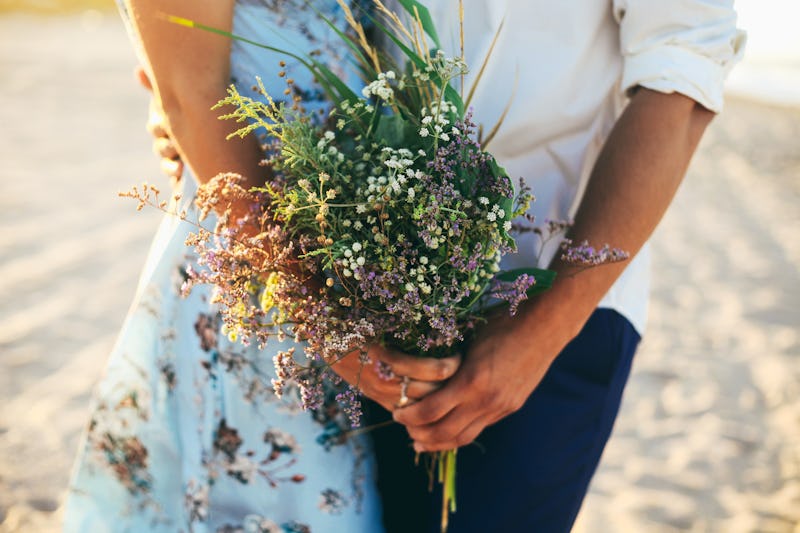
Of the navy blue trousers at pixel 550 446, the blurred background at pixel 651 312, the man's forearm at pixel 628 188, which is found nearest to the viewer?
the man's forearm at pixel 628 188

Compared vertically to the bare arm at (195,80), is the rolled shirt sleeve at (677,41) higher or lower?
higher

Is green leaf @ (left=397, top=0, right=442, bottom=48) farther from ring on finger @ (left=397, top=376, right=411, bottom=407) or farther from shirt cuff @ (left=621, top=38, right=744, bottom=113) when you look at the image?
ring on finger @ (left=397, top=376, right=411, bottom=407)

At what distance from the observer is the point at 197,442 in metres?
1.87

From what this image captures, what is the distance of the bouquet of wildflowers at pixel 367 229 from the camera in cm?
120

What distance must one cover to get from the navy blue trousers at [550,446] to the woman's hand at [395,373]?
31 cm

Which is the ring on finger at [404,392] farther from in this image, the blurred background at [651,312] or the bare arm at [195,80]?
the blurred background at [651,312]

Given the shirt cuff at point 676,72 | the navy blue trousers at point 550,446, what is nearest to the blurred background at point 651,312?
the navy blue trousers at point 550,446

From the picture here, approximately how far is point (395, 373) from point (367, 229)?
341 mm

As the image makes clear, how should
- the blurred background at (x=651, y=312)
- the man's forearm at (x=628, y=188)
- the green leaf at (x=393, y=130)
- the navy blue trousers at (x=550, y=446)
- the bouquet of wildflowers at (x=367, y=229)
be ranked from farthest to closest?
the blurred background at (x=651, y=312)
the navy blue trousers at (x=550, y=446)
the man's forearm at (x=628, y=188)
the green leaf at (x=393, y=130)
the bouquet of wildflowers at (x=367, y=229)

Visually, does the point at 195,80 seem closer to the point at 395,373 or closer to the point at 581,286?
the point at 395,373

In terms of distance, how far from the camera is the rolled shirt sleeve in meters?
1.50

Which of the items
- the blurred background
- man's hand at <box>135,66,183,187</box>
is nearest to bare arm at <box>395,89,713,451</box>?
man's hand at <box>135,66,183,187</box>

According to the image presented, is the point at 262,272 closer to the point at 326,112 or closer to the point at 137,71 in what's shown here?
the point at 326,112

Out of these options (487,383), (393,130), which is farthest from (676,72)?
(487,383)
